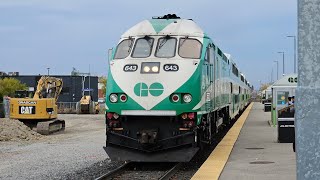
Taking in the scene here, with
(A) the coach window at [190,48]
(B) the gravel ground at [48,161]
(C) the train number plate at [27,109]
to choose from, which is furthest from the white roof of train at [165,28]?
(C) the train number plate at [27,109]

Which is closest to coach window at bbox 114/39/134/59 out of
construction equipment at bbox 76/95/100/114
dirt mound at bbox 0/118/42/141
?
dirt mound at bbox 0/118/42/141

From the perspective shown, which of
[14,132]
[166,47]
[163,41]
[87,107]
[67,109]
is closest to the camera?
[166,47]

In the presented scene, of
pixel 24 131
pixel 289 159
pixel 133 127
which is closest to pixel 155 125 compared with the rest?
pixel 133 127

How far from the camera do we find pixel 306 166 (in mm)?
2424

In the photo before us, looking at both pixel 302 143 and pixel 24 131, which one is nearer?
pixel 302 143

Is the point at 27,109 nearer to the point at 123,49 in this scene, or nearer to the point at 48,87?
the point at 48,87

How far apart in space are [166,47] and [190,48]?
0.59 meters

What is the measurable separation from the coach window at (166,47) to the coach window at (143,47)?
22 centimetres

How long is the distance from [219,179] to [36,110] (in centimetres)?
2276

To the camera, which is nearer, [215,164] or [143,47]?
[215,164]

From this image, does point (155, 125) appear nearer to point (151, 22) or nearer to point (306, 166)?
point (151, 22)

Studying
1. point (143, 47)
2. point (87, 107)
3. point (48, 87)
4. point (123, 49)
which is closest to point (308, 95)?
point (143, 47)

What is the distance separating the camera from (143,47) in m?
12.1

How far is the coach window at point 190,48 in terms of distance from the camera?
11.9 meters
